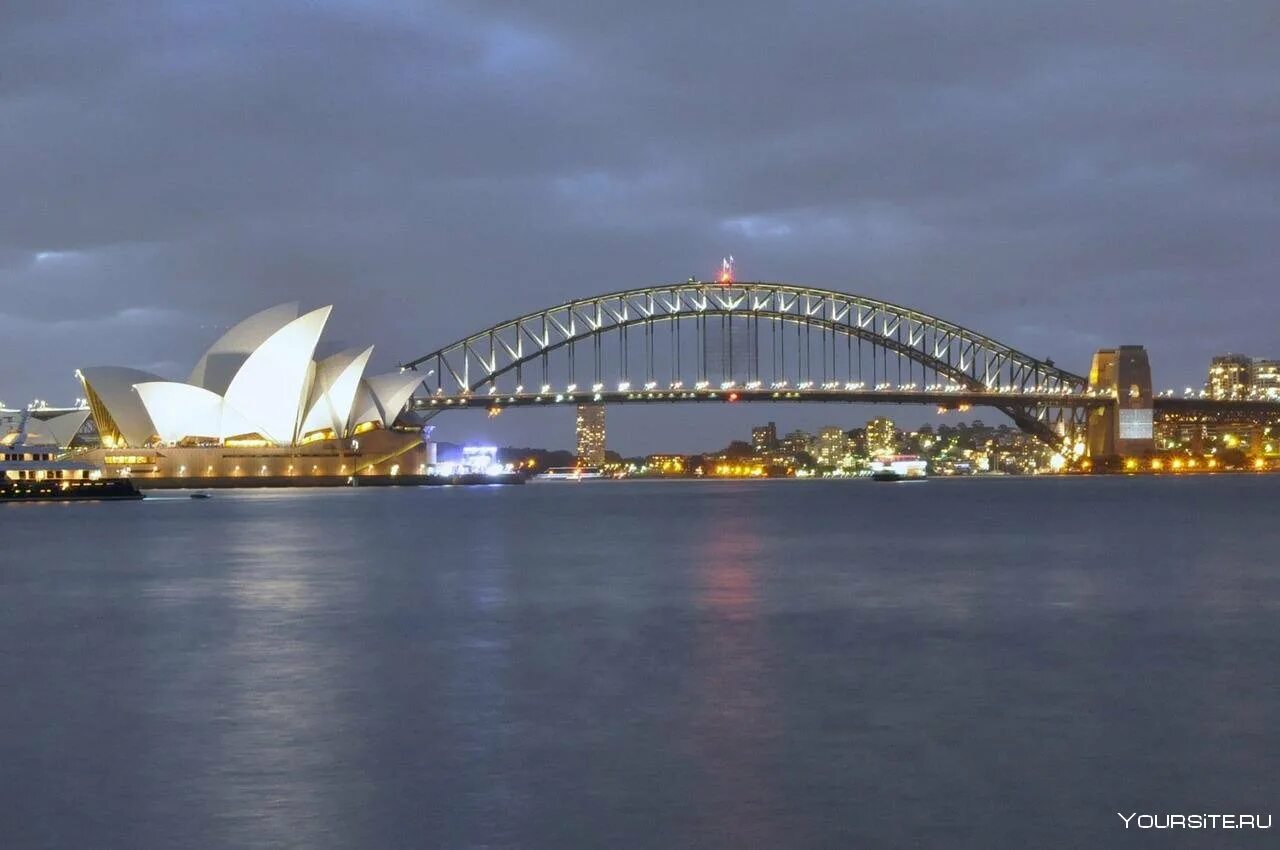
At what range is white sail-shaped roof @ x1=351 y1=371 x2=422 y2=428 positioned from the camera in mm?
97938

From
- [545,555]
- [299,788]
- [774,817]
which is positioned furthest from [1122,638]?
[545,555]

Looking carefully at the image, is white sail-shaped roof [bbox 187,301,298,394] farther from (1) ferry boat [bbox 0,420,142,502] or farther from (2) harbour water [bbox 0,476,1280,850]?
(2) harbour water [bbox 0,476,1280,850]

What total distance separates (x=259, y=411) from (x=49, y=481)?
15.0 m

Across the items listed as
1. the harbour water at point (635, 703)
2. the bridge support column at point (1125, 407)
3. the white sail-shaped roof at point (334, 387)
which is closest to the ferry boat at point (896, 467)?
the bridge support column at point (1125, 407)

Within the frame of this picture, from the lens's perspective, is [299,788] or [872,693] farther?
[872,693]

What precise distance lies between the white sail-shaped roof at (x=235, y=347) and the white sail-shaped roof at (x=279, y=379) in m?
0.65

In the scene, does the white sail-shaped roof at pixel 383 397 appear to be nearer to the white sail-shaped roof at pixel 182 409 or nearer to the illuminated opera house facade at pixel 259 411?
the illuminated opera house facade at pixel 259 411

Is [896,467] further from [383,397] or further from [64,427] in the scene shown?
[64,427]

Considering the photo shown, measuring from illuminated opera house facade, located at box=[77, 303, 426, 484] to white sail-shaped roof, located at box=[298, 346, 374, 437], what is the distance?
0.06m

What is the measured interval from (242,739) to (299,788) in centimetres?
202

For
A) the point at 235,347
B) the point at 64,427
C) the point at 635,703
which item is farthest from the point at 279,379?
the point at 635,703

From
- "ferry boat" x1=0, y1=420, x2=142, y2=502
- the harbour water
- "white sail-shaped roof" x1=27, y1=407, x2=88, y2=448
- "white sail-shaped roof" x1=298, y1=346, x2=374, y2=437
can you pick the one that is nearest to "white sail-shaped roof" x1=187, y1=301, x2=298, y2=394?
"white sail-shaped roof" x1=298, y1=346, x2=374, y2=437

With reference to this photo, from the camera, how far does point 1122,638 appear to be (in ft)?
60.3

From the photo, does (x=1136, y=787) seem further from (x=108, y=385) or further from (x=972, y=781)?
(x=108, y=385)
